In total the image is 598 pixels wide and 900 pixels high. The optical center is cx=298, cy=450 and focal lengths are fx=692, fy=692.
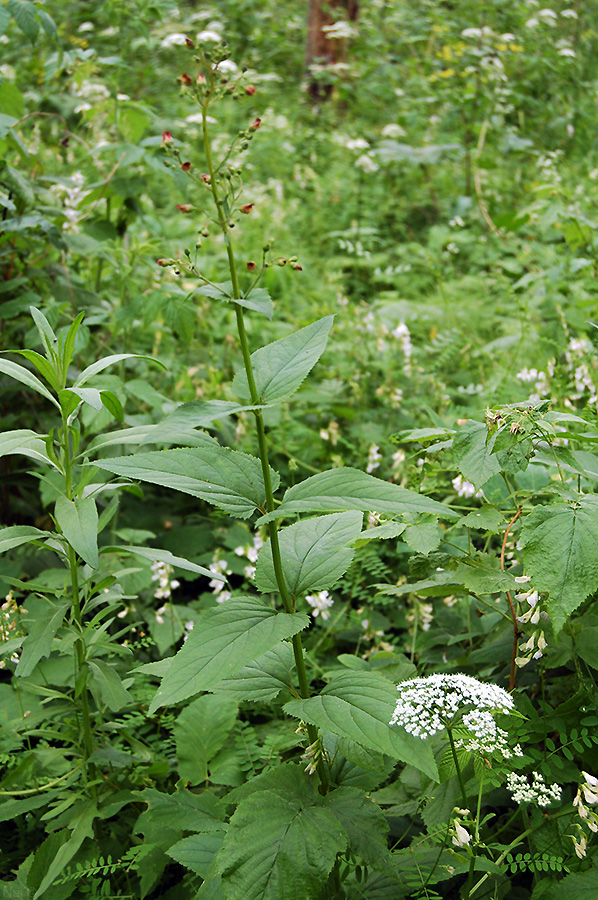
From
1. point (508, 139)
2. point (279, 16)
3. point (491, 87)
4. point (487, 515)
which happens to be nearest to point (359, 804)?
point (487, 515)

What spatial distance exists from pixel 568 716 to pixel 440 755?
0.88ft

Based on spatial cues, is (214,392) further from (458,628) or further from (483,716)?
(483,716)

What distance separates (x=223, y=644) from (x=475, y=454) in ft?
1.97

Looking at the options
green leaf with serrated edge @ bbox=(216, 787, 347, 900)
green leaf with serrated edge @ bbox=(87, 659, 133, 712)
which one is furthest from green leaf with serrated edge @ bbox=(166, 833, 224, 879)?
green leaf with serrated edge @ bbox=(87, 659, 133, 712)

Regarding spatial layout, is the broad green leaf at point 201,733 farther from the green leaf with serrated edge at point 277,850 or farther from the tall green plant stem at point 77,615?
the green leaf with serrated edge at point 277,850

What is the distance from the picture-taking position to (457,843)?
1.09 meters

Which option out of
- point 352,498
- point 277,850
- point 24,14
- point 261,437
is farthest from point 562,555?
point 24,14

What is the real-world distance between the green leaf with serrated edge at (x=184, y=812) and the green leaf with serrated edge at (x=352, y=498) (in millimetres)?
677

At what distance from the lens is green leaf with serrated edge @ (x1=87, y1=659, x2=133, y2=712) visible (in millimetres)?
1434

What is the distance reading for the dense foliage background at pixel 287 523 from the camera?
1.26 metres

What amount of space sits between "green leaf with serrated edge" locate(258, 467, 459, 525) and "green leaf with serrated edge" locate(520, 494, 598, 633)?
0.20 m

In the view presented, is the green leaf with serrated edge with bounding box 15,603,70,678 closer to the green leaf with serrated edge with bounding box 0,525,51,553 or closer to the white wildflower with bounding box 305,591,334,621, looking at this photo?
the green leaf with serrated edge with bounding box 0,525,51,553

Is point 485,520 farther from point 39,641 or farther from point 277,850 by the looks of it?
point 39,641

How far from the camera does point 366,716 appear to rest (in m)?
1.09
